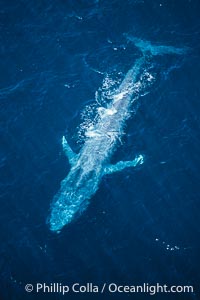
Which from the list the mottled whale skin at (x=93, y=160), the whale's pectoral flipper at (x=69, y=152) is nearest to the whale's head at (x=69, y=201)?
the mottled whale skin at (x=93, y=160)

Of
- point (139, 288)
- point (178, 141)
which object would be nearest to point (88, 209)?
point (139, 288)

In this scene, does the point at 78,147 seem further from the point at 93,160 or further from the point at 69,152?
the point at 93,160

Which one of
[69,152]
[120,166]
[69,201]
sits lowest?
[69,201]

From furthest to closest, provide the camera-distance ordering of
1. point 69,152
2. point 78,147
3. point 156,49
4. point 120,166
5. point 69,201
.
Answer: point 156,49 → point 78,147 → point 69,152 → point 120,166 → point 69,201

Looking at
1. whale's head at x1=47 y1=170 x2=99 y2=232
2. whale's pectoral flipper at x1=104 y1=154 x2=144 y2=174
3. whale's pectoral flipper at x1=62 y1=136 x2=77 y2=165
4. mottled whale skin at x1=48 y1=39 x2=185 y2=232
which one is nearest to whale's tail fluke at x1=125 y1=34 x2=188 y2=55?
mottled whale skin at x1=48 y1=39 x2=185 y2=232

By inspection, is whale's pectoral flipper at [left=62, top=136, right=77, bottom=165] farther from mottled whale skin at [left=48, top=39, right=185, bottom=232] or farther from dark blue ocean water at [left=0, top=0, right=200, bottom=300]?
dark blue ocean water at [left=0, top=0, right=200, bottom=300]

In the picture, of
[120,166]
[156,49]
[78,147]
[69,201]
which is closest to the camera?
[69,201]

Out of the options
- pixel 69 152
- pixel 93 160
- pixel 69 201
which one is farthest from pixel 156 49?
pixel 69 201

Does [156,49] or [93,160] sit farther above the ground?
[156,49]
